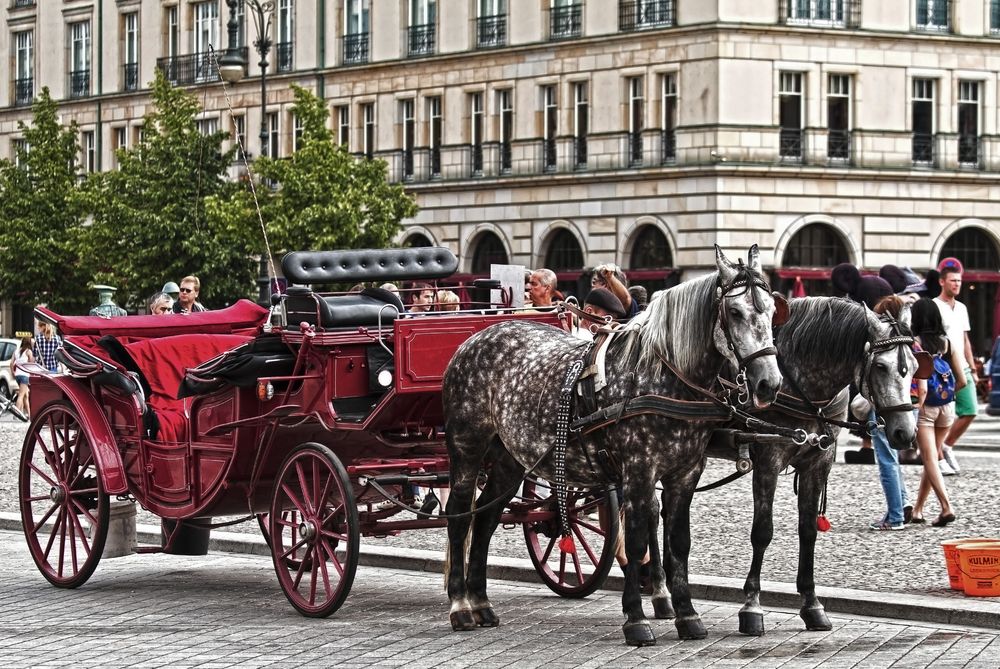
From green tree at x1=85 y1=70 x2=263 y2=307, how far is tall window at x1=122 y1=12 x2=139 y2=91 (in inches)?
539

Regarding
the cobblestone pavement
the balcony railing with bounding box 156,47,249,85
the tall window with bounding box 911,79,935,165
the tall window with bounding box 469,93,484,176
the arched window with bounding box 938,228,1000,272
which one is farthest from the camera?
the balcony railing with bounding box 156,47,249,85

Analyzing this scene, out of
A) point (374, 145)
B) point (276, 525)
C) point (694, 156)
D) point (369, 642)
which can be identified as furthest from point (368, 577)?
point (374, 145)

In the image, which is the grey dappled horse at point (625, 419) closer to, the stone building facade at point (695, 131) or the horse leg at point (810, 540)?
the horse leg at point (810, 540)

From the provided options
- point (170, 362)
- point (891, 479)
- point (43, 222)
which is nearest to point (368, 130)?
point (43, 222)

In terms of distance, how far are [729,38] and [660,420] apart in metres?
34.9

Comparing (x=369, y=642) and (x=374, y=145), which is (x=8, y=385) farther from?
(x=369, y=642)

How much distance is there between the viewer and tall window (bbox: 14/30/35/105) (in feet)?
209

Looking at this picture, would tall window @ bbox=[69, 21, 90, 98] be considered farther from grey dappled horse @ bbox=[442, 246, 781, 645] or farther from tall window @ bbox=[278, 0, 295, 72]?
grey dappled horse @ bbox=[442, 246, 781, 645]

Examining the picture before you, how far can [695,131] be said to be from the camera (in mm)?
44000

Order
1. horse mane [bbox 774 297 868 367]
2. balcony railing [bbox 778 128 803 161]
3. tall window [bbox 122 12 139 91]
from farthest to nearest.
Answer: tall window [bbox 122 12 139 91] < balcony railing [bbox 778 128 803 161] < horse mane [bbox 774 297 868 367]

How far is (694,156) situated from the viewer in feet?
145

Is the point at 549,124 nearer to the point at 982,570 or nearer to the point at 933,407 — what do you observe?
the point at 933,407

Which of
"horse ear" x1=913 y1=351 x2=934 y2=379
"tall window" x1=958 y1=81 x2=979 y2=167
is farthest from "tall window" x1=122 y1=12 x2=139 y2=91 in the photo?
"horse ear" x1=913 y1=351 x2=934 y2=379

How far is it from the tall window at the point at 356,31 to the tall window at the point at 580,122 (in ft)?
23.8
